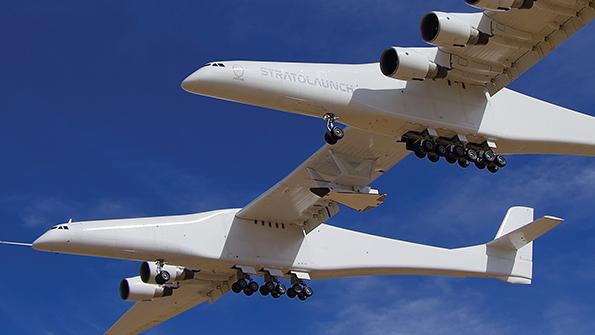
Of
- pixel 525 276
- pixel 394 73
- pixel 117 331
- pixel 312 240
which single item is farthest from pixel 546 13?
pixel 117 331

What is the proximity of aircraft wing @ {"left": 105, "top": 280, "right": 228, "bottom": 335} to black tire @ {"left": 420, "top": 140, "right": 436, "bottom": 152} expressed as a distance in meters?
11.9

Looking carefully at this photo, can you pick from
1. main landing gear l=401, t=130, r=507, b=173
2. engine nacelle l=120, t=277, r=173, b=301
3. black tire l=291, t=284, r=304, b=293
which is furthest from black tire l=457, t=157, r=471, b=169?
engine nacelle l=120, t=277, r=173, b=301

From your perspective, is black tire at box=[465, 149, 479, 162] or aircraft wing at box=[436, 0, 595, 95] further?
black tire at box=[465, 149, 479, 162]

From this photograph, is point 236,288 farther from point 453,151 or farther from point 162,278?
point 453,151

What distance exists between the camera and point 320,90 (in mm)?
36812

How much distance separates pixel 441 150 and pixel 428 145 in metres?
0.48

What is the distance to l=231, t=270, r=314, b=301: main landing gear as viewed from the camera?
44.7 meters

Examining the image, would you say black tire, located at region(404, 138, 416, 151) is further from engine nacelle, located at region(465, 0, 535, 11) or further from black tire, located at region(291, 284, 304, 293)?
black tire, located at region(291, 284, 304, 293)

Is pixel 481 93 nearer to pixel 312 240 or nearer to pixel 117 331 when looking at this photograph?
pixel 312 240

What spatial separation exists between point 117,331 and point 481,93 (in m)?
18.8

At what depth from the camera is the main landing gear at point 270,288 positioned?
44.7m

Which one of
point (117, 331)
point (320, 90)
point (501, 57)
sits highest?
point (501, 57)

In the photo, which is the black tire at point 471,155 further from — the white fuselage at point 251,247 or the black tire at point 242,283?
the black tire at point 242,283

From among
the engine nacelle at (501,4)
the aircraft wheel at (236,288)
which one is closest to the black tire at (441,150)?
the engine nacelle at (501,4)
